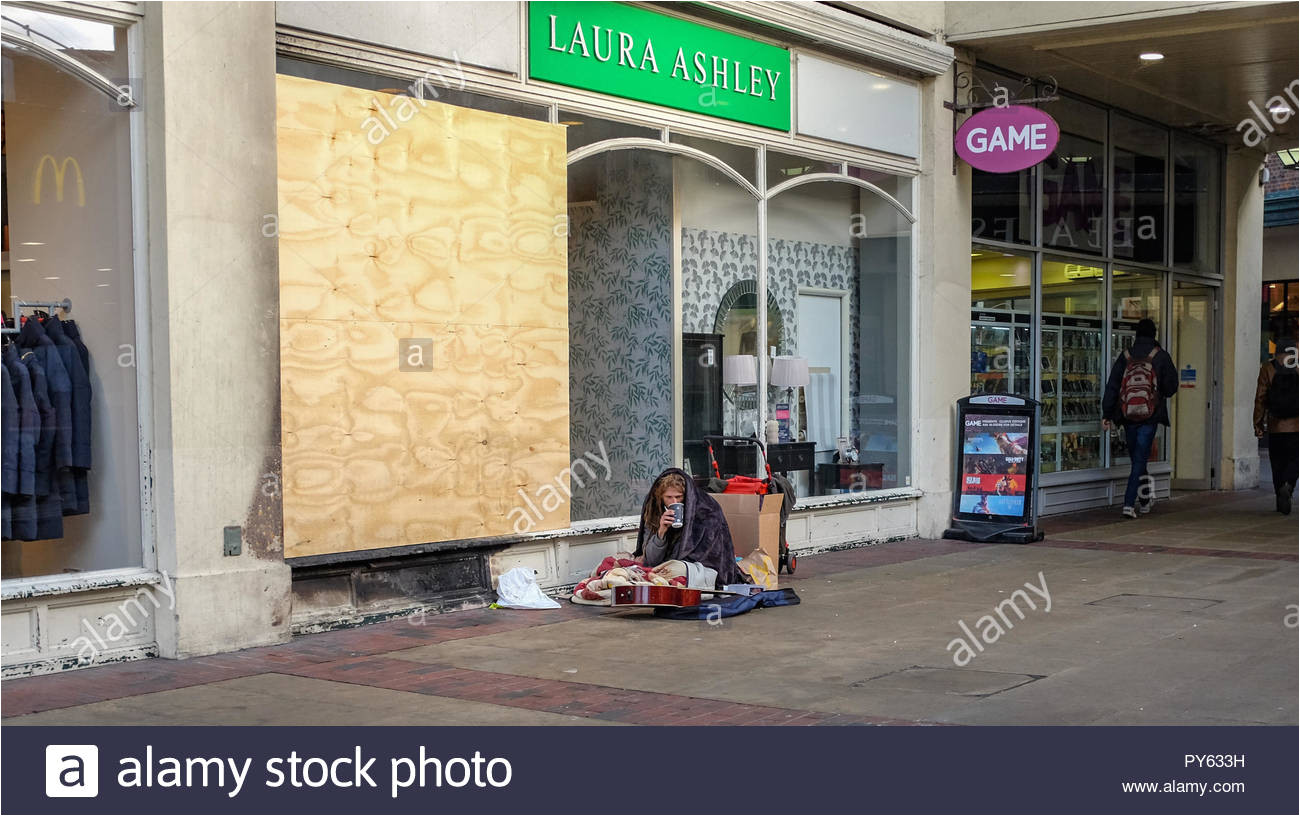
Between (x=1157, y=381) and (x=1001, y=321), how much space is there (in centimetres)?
195

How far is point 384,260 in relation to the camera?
356 inches

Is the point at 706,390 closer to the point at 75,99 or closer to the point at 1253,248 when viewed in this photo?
the point at 75,99

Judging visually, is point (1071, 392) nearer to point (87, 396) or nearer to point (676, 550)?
point (676, 550)

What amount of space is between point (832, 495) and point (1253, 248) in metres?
10.5

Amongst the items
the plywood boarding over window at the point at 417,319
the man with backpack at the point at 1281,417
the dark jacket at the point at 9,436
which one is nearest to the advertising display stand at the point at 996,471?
the man with backpack at the point at 1281,417

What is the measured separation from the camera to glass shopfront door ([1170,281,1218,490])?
19562mm

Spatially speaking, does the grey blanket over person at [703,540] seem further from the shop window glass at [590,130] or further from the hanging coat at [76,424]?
the hanging coat at [76,424]

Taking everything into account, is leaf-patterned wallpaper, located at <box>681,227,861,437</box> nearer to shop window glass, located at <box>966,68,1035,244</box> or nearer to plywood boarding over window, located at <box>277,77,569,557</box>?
plywood boarding over window, located at <box>277,77,569,557</box>

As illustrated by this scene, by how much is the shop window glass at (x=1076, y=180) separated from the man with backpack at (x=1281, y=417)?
256cm

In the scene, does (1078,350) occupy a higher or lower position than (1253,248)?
lower

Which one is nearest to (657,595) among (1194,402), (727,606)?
(727,606)

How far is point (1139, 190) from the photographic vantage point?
1781 cm

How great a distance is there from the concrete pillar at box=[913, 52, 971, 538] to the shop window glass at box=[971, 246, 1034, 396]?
86cm

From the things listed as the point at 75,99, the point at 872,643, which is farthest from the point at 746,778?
the point at 75,99
